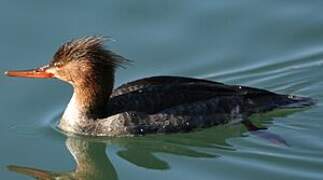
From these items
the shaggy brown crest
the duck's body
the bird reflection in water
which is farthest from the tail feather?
the shaggy brown crest

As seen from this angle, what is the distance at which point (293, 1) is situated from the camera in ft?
37.9

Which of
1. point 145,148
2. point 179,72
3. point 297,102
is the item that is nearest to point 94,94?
point 145,148

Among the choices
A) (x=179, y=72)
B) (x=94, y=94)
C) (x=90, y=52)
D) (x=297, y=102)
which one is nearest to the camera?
(x=90, y=52)

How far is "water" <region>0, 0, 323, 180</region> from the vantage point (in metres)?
8.80

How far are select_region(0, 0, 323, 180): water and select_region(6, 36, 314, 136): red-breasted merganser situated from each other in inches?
5.2

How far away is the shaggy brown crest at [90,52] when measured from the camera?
9.12 m

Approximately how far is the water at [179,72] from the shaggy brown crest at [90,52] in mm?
778

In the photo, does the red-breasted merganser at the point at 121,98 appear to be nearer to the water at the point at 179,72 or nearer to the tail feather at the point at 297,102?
the water at the point at 179,72

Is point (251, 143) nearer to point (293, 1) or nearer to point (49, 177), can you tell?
point (49, 177)

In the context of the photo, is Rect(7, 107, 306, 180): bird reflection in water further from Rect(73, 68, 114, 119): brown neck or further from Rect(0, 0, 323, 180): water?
Rect(73, 68, 114, 119): brown neck

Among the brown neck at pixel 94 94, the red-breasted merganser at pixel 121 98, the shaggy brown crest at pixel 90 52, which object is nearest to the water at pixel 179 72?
the red-breasted merganser at pixel 121 98

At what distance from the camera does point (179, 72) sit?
1038 cm

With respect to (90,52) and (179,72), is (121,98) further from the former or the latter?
(179,72)

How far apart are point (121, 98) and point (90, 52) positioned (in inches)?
23.1
